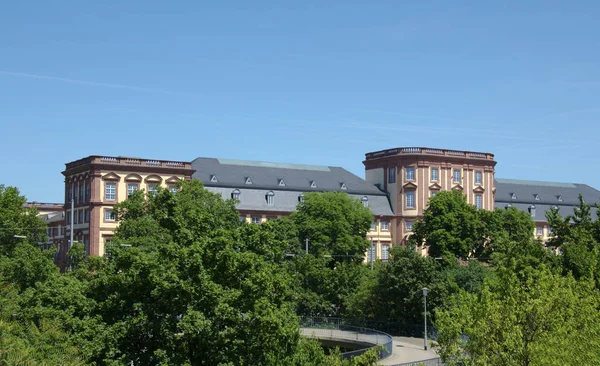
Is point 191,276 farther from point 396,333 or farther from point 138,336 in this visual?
point 396,333

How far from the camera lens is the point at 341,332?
206 feet

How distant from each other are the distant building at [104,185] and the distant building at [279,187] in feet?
32.5

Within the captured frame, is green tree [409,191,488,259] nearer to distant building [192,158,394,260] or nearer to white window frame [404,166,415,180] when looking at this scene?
white window frame [404,166,415,180]

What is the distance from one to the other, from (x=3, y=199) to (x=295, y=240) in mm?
30525

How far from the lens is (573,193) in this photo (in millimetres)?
142625

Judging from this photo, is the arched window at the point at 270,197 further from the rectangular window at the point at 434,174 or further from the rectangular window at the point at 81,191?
the rectangular window at the point at 81,191

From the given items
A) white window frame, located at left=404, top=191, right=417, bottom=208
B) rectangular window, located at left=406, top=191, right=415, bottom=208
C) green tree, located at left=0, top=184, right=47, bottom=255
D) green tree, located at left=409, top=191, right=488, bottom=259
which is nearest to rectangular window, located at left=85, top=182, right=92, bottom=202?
green tree, located at left=0, top=184, right=47, bottom=255

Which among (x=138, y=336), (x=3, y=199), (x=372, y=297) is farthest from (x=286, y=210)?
(x=138, y=336)

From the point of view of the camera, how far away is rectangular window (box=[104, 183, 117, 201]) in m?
96.4

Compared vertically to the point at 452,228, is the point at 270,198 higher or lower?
higher

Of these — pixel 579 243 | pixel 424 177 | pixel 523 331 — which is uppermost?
pixel 424 177

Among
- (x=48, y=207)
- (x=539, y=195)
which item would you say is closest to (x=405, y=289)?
(x=539, y=195)

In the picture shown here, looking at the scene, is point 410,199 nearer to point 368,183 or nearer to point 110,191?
point 368,183

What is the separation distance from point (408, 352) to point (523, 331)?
77.1ft
